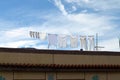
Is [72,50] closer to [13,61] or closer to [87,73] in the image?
[87,73]

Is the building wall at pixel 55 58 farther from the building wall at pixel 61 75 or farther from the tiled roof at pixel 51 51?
the building wall at pixel 61 75

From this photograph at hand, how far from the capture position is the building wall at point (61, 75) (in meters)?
25.1

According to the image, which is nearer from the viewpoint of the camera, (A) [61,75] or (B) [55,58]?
(A) [61,75]

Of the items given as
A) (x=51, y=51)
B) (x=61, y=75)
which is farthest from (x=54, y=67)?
(x=51, y=51)

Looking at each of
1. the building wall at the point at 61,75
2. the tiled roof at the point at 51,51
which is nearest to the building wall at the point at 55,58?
the tiled roof at the point at 51,51

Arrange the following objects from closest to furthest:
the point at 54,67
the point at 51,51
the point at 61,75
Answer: the point at 54,67 → the point at 61,75 → the point at 51,51

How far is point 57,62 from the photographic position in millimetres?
26891

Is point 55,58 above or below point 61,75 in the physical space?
above

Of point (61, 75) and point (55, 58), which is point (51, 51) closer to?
Result: point (55, 58)

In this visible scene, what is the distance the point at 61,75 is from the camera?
2605cm

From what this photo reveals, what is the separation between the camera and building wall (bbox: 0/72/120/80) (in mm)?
25141

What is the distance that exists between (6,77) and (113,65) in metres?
6.77

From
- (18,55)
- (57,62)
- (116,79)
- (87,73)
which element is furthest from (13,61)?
(116,79)

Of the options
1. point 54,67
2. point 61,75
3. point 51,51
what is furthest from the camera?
point 51,51
